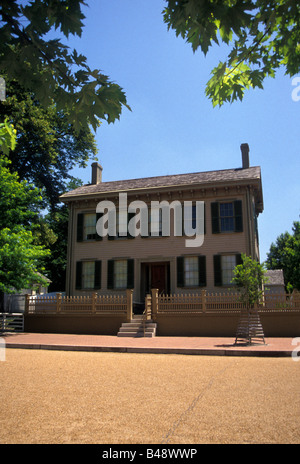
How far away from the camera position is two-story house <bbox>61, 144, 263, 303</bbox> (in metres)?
20.6

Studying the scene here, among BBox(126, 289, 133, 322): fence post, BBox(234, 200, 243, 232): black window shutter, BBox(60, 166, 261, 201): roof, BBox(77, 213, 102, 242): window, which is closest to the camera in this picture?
BBox(126, 289, 133, 322): fence post

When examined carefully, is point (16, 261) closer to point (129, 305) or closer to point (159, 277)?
point (129, 305)

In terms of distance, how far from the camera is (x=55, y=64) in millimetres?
3225

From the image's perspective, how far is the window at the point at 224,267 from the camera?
66.3 feet

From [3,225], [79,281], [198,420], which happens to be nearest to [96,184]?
[79,281]

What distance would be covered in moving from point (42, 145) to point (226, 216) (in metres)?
15.9

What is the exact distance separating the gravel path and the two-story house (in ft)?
38.9

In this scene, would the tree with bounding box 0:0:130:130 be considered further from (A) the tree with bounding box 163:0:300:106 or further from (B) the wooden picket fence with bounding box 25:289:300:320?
(B) the wooden picket fence with bounding box 25:289:300:320

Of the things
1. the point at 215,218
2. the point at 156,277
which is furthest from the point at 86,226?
the point at 215,218

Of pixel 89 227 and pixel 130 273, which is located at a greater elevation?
pixel 89 227

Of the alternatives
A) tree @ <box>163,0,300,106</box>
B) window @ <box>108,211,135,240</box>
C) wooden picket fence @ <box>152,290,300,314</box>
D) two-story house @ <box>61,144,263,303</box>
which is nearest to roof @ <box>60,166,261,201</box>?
two-story house @ <box>61,144,263,303</box>

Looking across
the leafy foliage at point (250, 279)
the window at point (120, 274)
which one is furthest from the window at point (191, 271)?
the leafy foliage at point (250, 279)

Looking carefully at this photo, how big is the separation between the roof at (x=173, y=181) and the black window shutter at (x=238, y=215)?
1274mm

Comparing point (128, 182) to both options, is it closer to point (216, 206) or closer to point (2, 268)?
point (216, 206)
